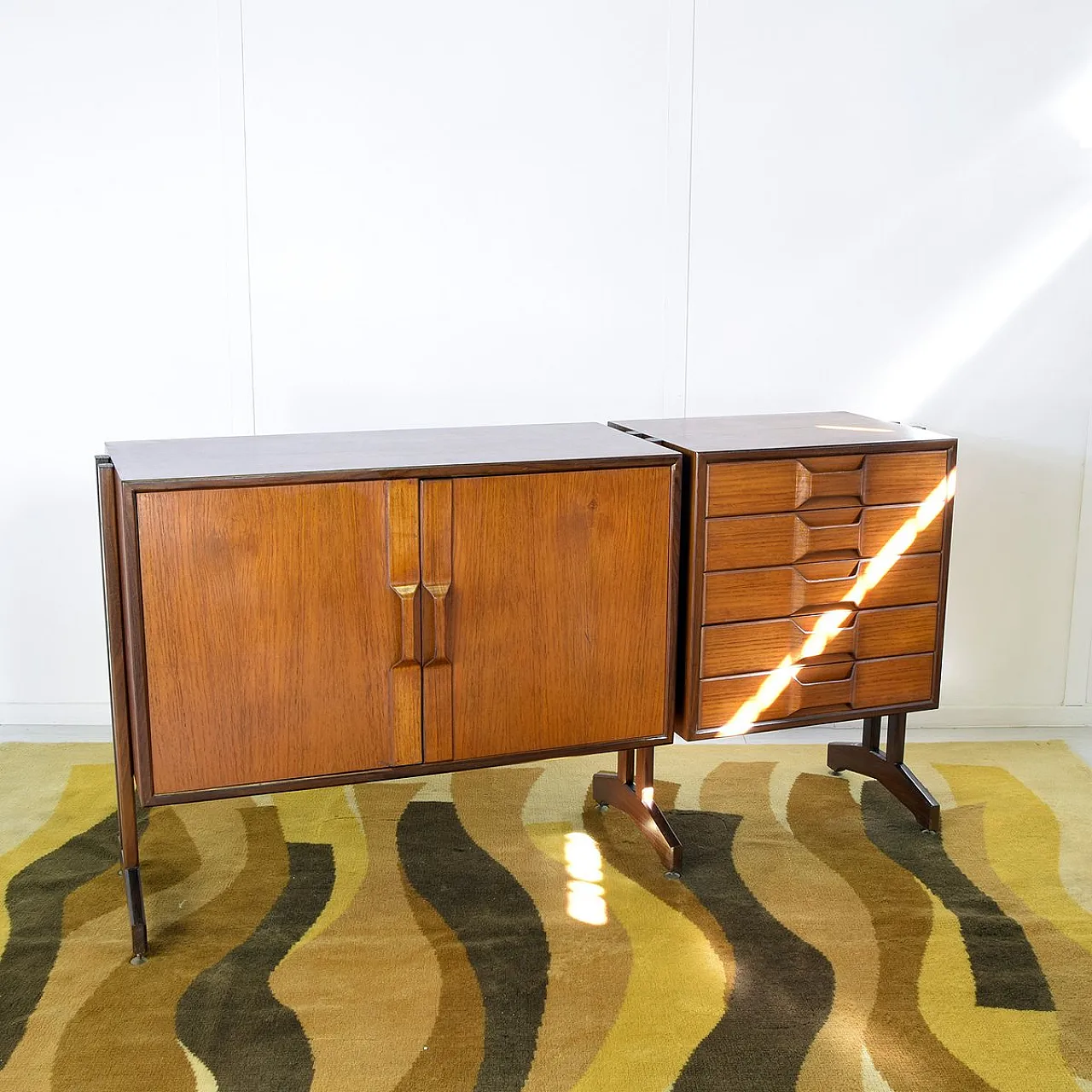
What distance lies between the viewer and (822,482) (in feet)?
7.98

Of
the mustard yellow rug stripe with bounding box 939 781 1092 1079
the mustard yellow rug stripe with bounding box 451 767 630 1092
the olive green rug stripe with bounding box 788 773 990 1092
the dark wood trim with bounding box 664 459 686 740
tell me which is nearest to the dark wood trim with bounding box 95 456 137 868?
the mustard yellow rug stripe with bounding box 451 767 630 1092

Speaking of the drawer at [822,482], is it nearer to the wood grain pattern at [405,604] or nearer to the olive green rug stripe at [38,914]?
the wood grain pattern at [405,604]

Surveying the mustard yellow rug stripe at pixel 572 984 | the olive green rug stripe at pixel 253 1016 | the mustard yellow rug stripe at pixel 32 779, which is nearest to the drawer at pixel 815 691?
the mustard yellow rug stripe at pixel 572 984

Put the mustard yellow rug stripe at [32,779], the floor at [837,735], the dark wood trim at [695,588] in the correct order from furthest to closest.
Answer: the floor at [837,735] → the mustard yellow rug stripe at [32,779] → the dark wood trim at [695,588]

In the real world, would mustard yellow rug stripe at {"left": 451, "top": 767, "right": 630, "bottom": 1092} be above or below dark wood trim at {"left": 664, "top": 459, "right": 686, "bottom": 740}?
below

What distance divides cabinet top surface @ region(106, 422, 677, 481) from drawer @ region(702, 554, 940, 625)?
1.08 feet

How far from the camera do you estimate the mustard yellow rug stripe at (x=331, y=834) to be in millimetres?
2379

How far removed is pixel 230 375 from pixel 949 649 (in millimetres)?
2059

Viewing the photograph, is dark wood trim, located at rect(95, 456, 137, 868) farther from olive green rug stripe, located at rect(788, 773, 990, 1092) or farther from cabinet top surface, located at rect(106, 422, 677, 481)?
olive green rug stripe, located at rect(788, 773, 990, 1092)

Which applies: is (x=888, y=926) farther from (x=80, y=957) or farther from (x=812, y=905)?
(x=80, y=957)

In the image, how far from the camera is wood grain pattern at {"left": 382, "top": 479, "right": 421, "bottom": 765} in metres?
2.16

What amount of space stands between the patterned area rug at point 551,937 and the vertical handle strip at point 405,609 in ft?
1.18

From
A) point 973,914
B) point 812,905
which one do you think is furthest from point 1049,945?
point 812,905

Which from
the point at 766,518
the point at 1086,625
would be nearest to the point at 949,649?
the point at 1086,625
